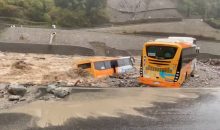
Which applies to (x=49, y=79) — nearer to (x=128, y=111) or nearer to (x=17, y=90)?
(x=17, y=90)

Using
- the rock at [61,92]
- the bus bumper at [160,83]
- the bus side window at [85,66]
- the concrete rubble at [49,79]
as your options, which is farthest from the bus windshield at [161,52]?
the rock at [61,92]

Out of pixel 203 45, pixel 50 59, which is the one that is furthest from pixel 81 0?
pixel 50 59

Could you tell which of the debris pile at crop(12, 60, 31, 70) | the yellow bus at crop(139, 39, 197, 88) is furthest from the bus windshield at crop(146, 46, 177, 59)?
the debris pile at crop(12, 60, 31, 70)

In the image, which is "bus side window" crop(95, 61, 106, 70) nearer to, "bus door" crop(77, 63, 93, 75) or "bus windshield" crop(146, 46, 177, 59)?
"bus door" crop(77, 63, 93, 75)

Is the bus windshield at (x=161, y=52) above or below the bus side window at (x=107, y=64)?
above

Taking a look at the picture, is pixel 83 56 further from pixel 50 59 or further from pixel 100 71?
pixel 100 71

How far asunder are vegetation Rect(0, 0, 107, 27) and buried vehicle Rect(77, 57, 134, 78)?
35971mm

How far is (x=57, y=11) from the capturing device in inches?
2847

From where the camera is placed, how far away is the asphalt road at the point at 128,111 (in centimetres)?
1628

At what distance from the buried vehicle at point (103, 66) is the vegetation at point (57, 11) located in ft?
118

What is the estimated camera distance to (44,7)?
7281 cm

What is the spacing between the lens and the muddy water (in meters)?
17.9

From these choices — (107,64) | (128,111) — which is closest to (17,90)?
(128,111)

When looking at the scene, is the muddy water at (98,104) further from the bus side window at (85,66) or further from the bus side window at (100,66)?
the bus side window at (85,66)
